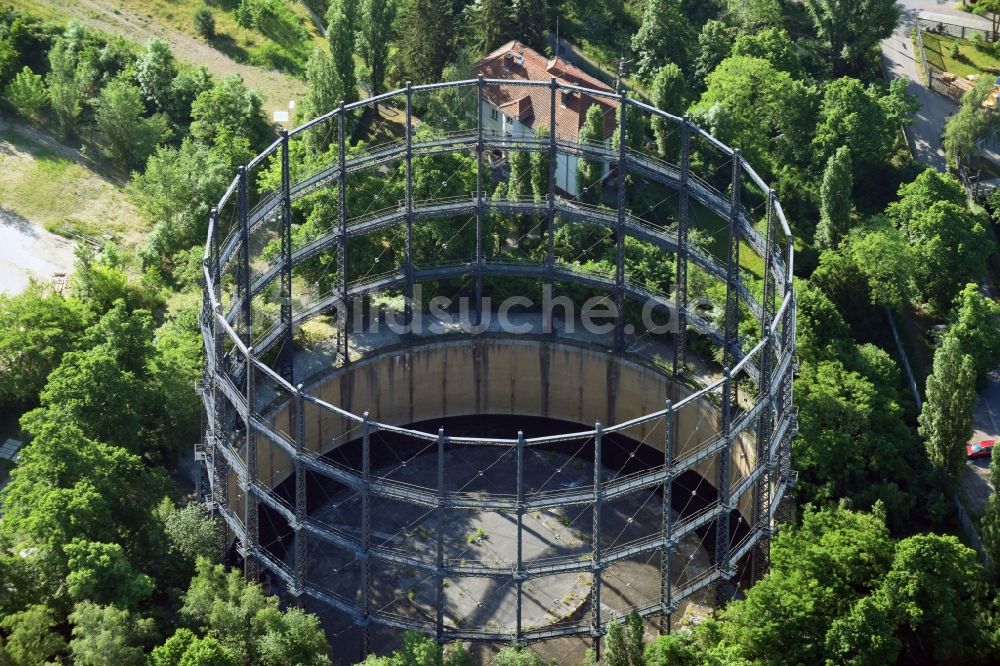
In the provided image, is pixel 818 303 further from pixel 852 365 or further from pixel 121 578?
pixel 121 578

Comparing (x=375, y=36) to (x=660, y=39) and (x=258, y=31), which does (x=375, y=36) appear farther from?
(x=660, y=39)

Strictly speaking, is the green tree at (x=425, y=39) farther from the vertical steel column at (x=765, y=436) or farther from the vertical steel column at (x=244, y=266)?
the vertical steel column at (x=765, y=436)

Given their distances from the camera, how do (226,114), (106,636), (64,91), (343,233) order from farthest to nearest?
(64,91)
(226,114)
(343,233)
(106,636)

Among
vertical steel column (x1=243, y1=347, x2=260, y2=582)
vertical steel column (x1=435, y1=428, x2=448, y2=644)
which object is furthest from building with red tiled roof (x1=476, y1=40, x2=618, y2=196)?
vertical steel column (x1=435, y1=428, x2=448, y2=644)

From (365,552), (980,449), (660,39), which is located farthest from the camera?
(660,39)

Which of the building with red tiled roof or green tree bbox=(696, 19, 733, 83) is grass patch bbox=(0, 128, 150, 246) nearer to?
the building with red tiled roof

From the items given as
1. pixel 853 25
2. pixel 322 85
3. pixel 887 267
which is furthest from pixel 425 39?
pixel 887 267

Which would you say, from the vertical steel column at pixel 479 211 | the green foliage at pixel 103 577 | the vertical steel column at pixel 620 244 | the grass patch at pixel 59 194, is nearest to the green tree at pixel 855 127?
the vertical steel column at pixel 620 244
